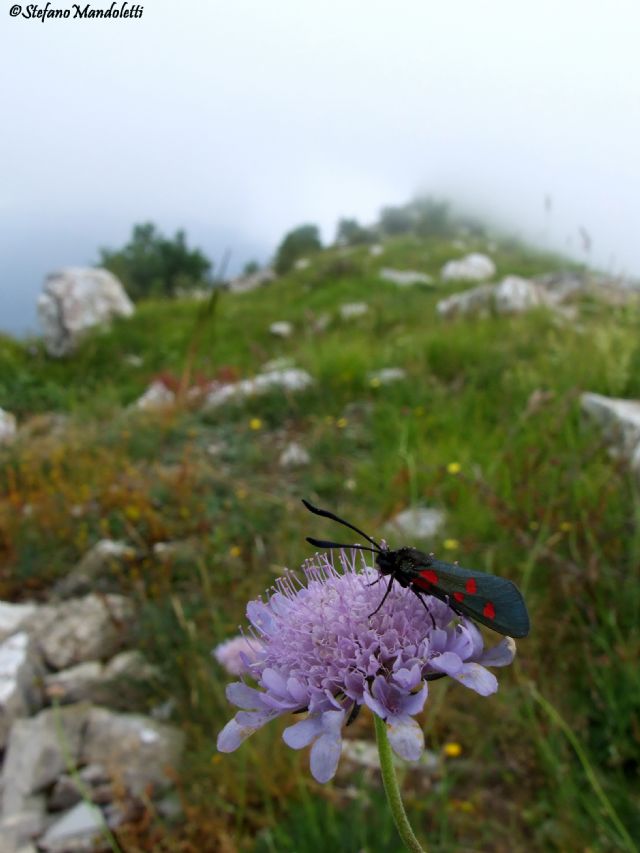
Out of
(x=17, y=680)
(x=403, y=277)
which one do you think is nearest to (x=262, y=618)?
(x=17, y=680)

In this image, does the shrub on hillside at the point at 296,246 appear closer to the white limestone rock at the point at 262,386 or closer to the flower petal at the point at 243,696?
the white limestone rock at the point at 262,386

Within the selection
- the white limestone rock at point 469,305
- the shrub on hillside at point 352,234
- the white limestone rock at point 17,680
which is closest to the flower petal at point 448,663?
the white limestone rock at point 17,680

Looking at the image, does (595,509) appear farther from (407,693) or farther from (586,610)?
(407,693)

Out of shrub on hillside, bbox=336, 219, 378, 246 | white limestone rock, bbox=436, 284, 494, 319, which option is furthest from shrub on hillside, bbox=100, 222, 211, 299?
white limestone rock, bbox=436, 284, 494, 319

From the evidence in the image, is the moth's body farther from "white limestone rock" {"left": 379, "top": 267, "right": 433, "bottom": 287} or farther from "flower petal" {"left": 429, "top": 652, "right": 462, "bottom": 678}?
"white limestone rock" {"left": 379, "top": 267, "right": 433, "bottom": 287}

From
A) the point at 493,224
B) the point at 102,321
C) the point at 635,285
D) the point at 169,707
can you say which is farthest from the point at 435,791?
the point at 493,224

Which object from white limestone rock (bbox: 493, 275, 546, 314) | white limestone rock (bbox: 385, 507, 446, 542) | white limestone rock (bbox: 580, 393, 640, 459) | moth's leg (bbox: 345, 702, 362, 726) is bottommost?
white limestone rock (bbox: 493, 275, 546, 314)
